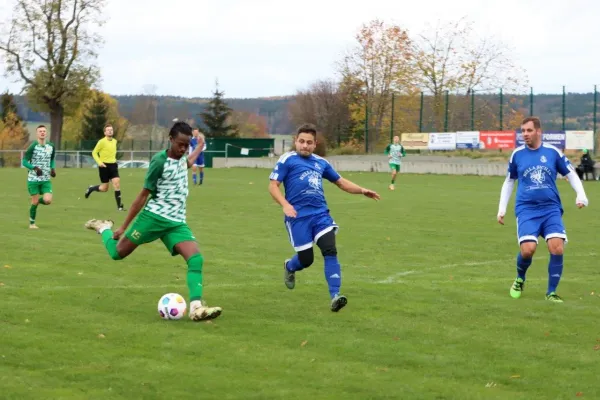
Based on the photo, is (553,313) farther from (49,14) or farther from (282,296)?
(49,14)

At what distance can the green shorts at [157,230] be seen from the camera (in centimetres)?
947

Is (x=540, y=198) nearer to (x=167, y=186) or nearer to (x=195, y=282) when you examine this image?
(x=195, y=282)

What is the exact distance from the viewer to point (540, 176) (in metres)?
10.8

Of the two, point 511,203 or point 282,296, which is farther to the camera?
point 511,203

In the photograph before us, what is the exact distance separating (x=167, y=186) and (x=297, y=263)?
1.88 m

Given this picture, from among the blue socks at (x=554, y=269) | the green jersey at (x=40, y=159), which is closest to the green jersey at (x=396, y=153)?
the green jersey at (x=40, y=159)

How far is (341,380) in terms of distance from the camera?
7008mm

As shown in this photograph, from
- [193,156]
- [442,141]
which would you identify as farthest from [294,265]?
[442,141]

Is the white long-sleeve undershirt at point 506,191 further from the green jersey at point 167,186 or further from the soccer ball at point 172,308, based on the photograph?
the soccer ball at point 172,308

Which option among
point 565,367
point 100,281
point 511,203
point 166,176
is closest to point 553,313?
point 565,367

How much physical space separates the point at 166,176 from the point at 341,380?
3.25 m

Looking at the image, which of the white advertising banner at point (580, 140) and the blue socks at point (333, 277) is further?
the white advertising banner at point (580, 140)

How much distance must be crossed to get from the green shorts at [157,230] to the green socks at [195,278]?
0.82 ft

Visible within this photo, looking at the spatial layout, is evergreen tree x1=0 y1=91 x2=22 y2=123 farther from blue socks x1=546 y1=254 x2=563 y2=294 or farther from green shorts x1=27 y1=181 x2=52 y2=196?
blue socks x1=546 y1=254 x2=563 y2=294
